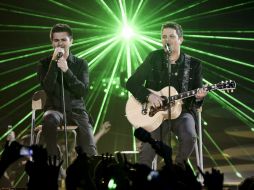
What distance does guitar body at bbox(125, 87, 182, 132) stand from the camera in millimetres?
4773

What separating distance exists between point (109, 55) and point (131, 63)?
560 mm

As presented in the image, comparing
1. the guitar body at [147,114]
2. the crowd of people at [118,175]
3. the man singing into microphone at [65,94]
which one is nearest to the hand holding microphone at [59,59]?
the man singing into microphone at [65,94]

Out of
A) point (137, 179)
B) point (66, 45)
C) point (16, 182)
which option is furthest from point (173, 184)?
point (16, 182)

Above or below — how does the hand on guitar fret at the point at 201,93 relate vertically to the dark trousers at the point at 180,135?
above

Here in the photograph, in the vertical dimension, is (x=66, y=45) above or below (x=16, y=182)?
above

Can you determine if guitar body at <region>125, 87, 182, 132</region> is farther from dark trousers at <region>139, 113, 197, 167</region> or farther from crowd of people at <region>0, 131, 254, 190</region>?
crowd of people at <region>0, 131, 254, 190</region>

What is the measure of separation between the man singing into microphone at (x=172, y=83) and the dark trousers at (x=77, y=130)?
2.09 ft

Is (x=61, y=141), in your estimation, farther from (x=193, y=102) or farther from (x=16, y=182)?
(x=193, y=102)

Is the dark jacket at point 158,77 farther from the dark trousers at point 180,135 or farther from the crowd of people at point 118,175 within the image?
the crowd of people at point 118,175

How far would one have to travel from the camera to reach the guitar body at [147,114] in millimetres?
4773

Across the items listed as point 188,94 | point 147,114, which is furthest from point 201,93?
point 147,114

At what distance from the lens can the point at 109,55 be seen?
8789 mm

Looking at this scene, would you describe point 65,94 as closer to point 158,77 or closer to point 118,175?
point 158,77

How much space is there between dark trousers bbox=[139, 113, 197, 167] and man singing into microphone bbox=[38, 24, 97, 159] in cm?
62
